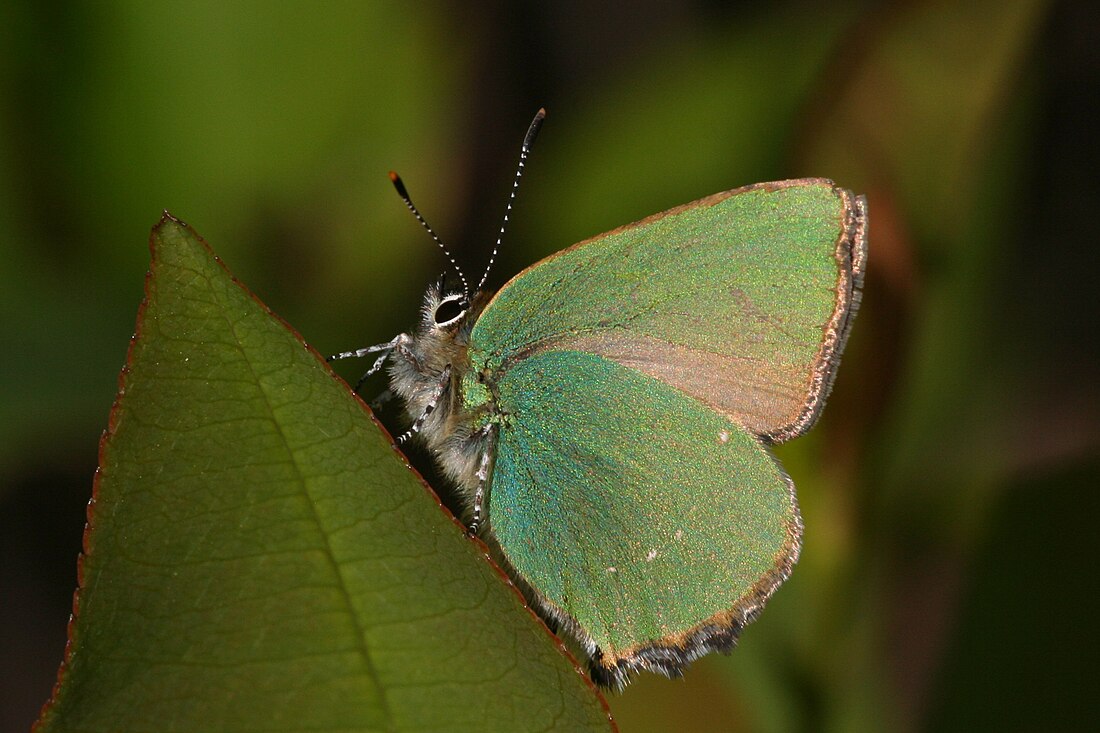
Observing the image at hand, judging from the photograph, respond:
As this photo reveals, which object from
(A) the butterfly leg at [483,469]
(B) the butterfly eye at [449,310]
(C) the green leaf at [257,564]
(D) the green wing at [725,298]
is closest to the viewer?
(C) the green leaf at [257,564]

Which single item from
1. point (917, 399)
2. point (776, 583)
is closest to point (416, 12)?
point (917, 399)

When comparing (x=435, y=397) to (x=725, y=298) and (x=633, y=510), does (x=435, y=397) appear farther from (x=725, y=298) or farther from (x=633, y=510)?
(x=725, y=298)

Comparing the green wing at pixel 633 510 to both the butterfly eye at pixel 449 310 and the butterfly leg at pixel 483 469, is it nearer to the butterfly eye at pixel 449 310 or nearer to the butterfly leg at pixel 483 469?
the butterfly leg at pixel 483 469

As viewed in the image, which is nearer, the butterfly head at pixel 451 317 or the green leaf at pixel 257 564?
the green leaf at pixel 257 564

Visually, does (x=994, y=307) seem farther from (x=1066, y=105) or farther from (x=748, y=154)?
(x=1066, y=105)

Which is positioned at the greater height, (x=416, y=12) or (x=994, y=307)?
(x=416, y=12)

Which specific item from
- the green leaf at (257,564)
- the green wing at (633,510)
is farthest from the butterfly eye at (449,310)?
the green leaf at (257,564)
